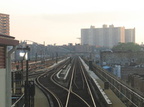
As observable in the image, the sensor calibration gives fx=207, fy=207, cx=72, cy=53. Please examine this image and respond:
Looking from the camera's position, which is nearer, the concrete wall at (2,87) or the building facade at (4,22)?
the concrete wall at (2,87)

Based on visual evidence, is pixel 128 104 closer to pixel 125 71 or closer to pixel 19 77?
pixel 19 77

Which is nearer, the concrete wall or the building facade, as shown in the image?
the concrete wall

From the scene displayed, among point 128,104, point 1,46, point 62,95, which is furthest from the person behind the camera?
point 62,95

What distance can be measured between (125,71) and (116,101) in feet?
123

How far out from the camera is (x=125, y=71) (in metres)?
49.2

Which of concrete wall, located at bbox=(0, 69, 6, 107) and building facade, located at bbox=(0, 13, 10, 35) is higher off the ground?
building facade, located at bbox=(0, 13, 10, 35)

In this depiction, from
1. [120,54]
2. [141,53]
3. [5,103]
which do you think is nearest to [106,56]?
[120,54]

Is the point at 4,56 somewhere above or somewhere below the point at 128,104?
above

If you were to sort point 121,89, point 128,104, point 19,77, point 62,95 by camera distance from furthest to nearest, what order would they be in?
point 62,95, point 19,77, point 121,89, point 128,104

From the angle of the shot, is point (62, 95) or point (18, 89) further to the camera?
point (62, 95)

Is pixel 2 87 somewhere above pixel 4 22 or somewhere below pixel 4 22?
below

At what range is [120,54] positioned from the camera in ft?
261

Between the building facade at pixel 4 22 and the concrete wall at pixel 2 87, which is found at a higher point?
the building facade at pixel 4 22

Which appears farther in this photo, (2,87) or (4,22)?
(4,22)
